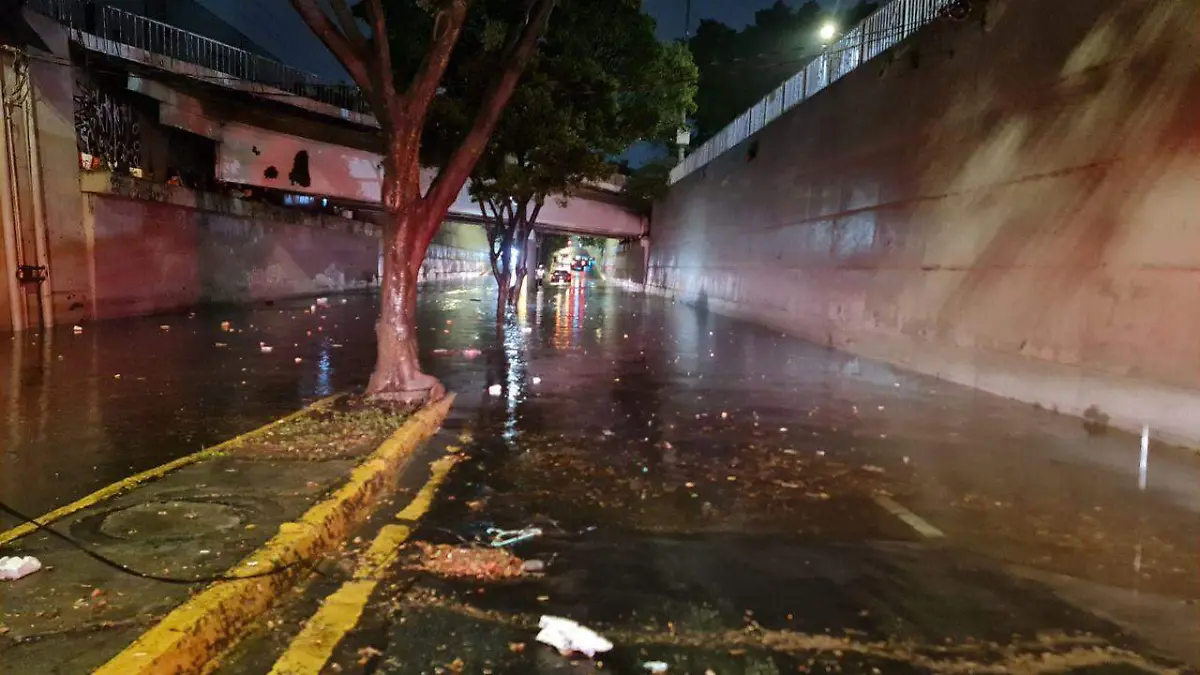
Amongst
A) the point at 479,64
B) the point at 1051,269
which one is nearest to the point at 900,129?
the point at 1051,269

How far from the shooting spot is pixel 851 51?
15359 mm

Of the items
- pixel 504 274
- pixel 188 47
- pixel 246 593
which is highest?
pixel 188 47

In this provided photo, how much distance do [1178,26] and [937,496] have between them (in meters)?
5.68

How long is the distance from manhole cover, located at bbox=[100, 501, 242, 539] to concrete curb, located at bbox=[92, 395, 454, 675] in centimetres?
46

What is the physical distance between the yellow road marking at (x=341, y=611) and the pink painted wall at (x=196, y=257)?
16.0 meters

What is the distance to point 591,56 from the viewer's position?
15508 mm

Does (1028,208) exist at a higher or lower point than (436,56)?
lower

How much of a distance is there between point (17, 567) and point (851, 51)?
15.9m

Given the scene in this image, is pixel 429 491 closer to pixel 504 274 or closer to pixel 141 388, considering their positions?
pixel 141 388

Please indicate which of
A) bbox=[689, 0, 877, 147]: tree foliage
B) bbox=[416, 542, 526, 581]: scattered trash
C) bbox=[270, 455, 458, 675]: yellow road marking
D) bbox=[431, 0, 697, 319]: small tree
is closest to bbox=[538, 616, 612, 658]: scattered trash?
bbox=[416, 542, 526, 581]: scattered trash

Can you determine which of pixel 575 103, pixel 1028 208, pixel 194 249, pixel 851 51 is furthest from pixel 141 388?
pixel 851 51

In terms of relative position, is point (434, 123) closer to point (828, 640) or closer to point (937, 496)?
point (937, 496)

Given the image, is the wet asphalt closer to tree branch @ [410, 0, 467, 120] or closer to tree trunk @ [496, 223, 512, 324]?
tree branch @ [410, 0, 467, 120]

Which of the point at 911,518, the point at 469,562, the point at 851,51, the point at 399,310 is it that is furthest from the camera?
the point at 851,51
